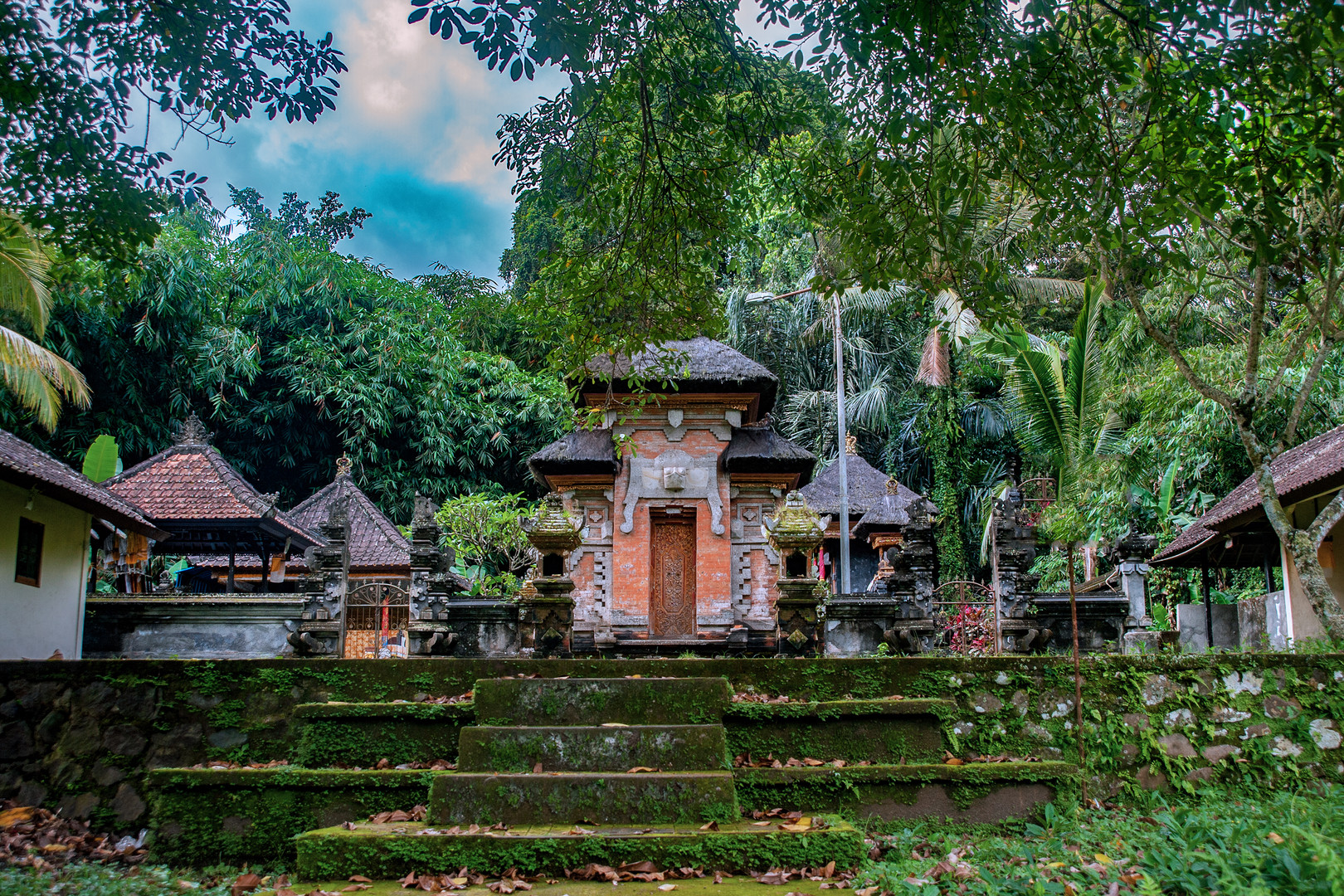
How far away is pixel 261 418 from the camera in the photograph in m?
29.7

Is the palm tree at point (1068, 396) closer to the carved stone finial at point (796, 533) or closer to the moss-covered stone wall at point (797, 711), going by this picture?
the carved stone finial at point (796, 533)

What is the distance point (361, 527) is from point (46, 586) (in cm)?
925

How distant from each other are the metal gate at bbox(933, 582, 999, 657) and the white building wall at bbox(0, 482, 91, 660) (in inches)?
511

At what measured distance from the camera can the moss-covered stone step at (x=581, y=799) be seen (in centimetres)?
534

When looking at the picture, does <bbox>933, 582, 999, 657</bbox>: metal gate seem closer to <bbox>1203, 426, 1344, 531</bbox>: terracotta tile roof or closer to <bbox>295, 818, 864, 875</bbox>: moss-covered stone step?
<bbox>1203, 426, 1344, 531</bbox>: terracotta tile roof

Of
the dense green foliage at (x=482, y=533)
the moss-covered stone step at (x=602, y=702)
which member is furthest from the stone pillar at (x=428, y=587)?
the dense green foliage at (x=482, y=533)

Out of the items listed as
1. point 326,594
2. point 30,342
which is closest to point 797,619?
point 326,594

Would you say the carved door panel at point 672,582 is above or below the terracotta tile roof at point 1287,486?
below

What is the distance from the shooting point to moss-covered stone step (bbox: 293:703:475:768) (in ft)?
20.5

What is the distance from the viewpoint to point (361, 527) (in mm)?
23250

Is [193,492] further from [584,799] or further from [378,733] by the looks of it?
[584,799]

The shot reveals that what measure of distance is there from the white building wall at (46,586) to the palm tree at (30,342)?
166 cm

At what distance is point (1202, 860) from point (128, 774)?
21.6 feet

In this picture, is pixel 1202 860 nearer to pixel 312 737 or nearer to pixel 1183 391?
pixel 312 737
